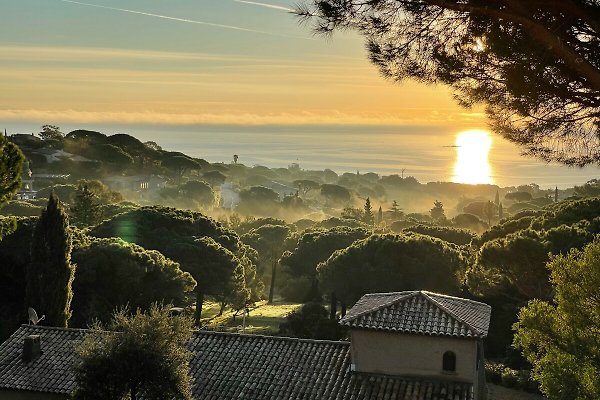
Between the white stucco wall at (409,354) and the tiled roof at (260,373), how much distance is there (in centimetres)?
23

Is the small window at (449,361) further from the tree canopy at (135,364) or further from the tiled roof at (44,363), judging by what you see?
the tiled roof at (44,363)

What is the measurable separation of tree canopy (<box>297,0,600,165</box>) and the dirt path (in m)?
16.6

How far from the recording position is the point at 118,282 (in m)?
30.7

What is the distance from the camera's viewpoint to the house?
17891 millimetres

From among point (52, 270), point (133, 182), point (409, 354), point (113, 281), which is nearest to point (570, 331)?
point (409, 354)

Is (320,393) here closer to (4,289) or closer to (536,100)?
(536,100)

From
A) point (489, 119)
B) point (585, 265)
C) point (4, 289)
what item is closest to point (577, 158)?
point (489, 119)

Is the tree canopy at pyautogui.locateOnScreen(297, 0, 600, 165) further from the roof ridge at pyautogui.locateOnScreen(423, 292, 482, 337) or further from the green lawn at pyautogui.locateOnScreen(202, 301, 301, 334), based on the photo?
the green lawn at pyautogui.locateOnScreen(202, 301, 301, 334)

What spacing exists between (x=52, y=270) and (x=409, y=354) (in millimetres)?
14943

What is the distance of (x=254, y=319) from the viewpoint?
4300 centimetres

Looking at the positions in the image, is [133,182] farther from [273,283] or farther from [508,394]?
[508,394]

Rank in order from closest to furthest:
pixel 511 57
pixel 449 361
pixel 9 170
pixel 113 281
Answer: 1. pixel 511 57
2. pixel 449 361
3. pixel 9 170
4. pixel 113 281

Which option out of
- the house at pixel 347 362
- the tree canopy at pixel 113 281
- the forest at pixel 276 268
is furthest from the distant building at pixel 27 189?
the house at pixel 347 362

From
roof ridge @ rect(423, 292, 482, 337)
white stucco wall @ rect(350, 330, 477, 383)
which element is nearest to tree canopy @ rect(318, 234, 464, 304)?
roof ridge @ rect(423, 292, 482, 337)
